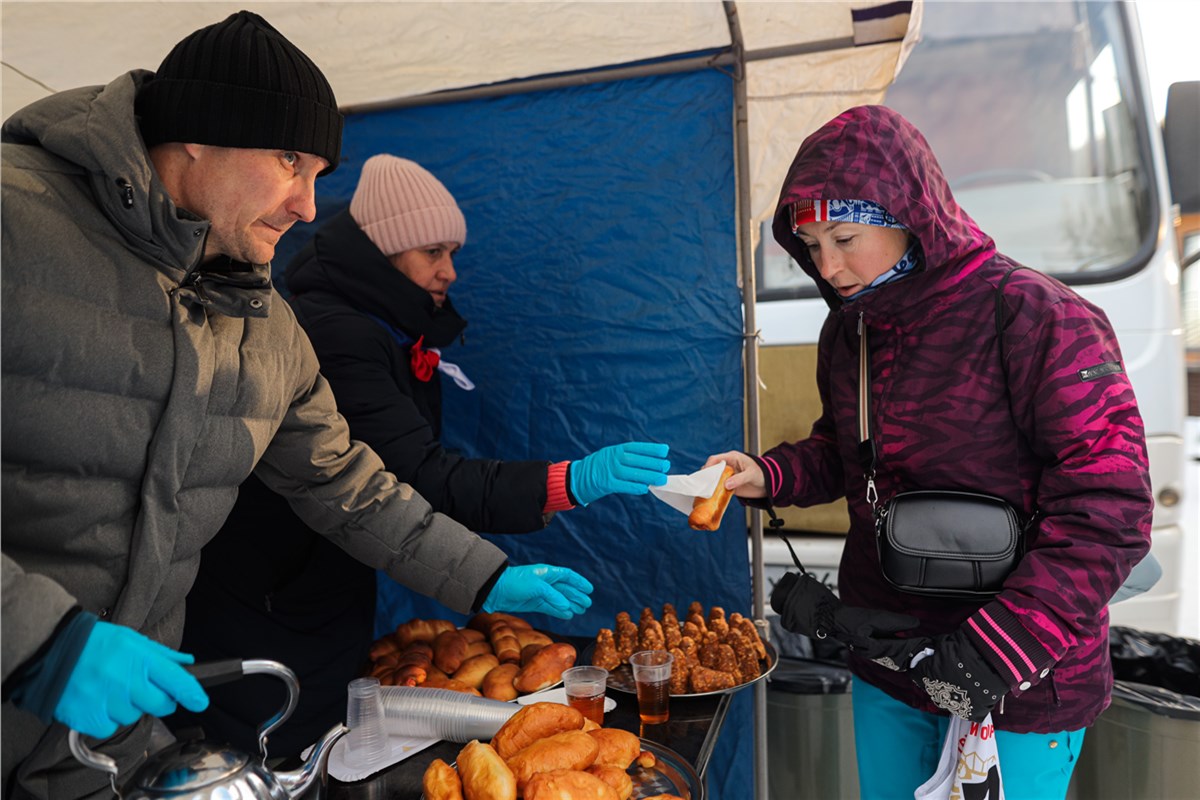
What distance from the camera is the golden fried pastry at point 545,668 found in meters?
2.01

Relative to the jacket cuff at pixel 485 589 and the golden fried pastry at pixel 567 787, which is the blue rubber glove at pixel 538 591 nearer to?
the jacket cuff at pixel 485 589

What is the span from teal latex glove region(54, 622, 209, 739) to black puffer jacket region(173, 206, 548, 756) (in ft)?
3.35

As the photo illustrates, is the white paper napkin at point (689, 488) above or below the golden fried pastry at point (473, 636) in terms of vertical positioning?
above

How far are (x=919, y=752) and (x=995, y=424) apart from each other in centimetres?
85

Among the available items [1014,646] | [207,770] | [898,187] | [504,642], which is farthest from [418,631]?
[898,187]

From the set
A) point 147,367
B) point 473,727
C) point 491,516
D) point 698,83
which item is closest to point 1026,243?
point 698,83

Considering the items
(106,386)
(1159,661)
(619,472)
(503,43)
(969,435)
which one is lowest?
(1159,661)

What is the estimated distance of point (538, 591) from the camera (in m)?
1.95

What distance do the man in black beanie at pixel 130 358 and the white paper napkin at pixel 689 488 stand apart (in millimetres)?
1082

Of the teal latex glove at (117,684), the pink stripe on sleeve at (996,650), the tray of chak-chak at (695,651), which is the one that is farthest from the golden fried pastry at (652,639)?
the teal latex glove at (117,684)

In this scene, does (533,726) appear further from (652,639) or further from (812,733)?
(812,733)

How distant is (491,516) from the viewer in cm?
216

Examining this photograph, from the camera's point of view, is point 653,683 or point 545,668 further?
point 545,668

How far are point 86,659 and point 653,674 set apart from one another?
3.77 feet
